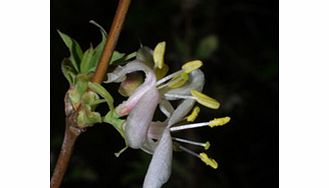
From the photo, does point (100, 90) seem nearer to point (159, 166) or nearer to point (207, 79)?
point (159, 166)

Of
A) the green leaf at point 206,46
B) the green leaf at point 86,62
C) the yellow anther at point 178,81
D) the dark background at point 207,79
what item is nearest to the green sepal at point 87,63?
the green leaf at point 86,62

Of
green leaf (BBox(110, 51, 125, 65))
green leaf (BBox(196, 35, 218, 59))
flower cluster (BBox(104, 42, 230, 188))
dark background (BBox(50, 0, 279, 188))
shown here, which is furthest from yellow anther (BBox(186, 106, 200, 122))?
green leaf (BBox(196, 35, 218, 59))

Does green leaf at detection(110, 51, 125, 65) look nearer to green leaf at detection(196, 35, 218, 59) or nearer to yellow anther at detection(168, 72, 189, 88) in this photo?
yellow anther at detection(168, 72, 189, 88)

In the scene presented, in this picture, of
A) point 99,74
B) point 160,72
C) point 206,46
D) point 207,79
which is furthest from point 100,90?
point 207,79

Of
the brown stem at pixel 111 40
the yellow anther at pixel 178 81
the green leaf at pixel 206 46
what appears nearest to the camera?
the brown stem at pixel 111 40

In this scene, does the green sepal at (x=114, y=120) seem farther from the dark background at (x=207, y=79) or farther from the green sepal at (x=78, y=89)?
the dark background at (x=207, y=79)

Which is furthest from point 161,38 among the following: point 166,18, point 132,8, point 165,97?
point 165,97
